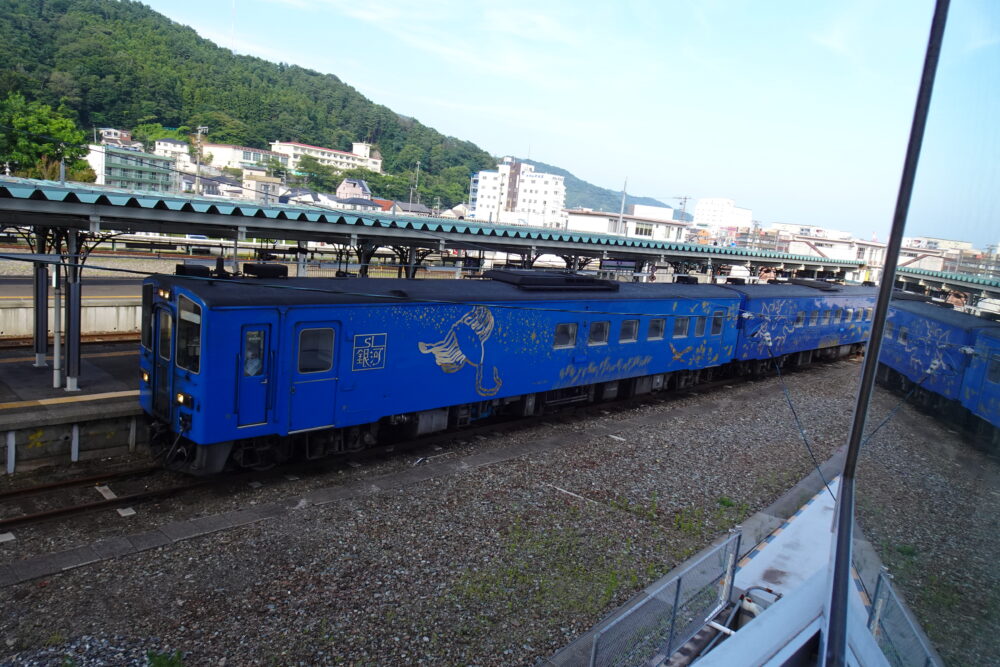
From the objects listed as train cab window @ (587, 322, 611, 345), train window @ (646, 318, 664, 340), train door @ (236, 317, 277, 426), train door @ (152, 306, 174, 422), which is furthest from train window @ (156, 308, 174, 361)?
train window @ (646, 318, 664, 340)

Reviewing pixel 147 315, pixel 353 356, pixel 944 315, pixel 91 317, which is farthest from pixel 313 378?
pixel 91 317

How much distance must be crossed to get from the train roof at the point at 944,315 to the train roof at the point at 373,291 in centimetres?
774

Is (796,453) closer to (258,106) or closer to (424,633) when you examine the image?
(424,633)

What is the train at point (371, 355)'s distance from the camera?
8.52 meters

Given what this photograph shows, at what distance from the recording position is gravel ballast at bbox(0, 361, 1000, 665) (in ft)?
18.7

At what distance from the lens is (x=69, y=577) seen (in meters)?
6.63

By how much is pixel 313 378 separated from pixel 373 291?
5.71 feet

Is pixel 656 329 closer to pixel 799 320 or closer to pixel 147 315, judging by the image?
A: pixel 799 320

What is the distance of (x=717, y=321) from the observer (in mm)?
17219

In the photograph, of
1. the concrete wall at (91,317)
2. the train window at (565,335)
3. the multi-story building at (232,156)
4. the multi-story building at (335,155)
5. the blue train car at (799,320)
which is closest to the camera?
the train window at (565,335)

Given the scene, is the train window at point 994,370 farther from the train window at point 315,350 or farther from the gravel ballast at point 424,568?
the train window at point 315,350

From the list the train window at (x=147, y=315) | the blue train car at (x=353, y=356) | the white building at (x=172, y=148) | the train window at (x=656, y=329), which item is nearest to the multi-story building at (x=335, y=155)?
the white building at (x=172, y=148)

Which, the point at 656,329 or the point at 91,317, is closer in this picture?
the point at 656,329

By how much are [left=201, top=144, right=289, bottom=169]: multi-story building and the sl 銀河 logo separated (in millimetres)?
66943
